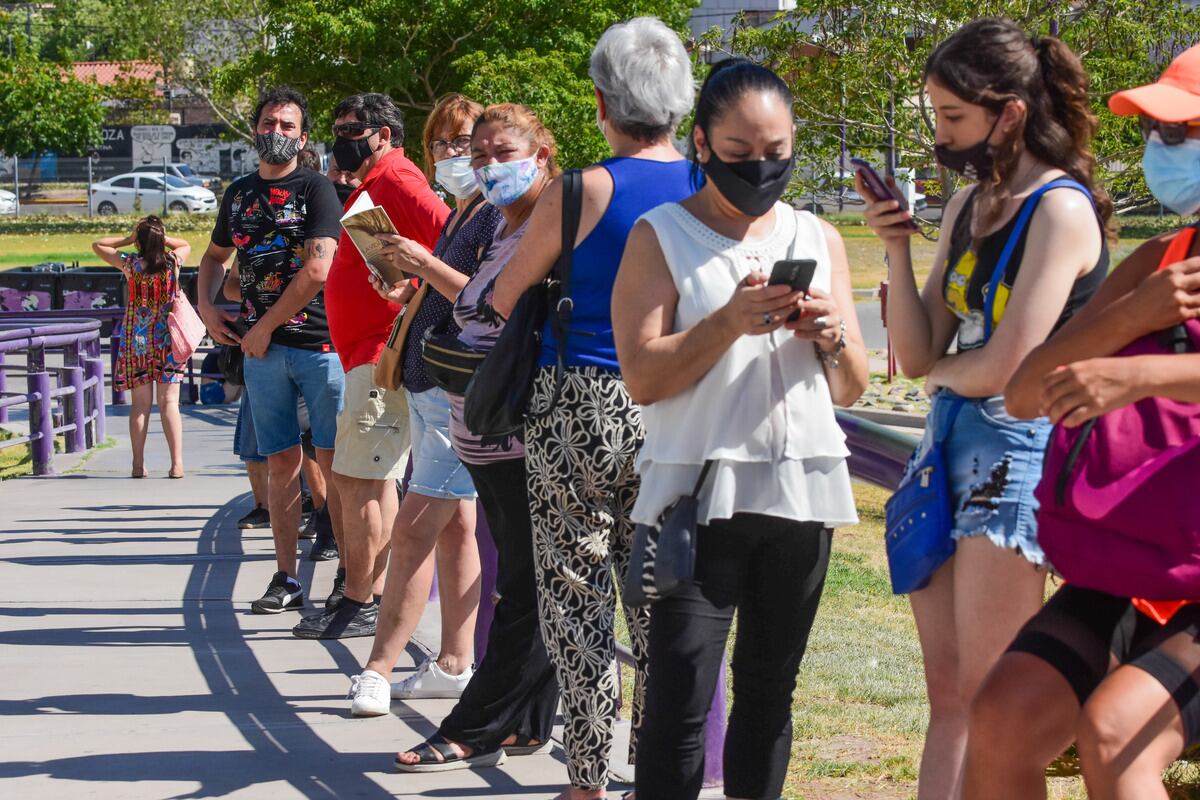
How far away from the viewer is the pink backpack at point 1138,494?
102 inches

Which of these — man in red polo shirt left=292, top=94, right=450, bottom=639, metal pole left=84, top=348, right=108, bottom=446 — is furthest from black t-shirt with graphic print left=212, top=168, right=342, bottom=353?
metal pole left=84, top=348, right=108, bottom=446

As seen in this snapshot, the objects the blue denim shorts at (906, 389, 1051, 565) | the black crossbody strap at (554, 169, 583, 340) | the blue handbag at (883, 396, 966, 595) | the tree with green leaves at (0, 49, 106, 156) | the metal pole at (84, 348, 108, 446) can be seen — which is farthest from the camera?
the tree with green leaves at (0, 49, 106, 156)

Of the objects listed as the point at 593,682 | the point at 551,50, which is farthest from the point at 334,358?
the point at 551,50

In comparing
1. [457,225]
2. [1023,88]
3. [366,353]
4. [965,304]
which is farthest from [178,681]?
[1023,88]

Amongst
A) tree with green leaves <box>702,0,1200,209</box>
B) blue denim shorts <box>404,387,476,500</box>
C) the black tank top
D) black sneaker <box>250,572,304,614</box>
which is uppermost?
tree with green leaves <box>702,0,1200,209</box>

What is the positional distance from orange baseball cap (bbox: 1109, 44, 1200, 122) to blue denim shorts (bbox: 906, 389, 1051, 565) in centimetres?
63

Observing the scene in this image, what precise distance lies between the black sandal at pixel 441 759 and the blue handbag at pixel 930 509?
1774 mm

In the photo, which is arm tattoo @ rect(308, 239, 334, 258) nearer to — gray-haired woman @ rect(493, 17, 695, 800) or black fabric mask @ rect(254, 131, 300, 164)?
black fabric mask @ rect(254, 131, 300, 164)

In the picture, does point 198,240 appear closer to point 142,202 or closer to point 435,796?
point 142,202

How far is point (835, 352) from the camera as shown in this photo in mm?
3346

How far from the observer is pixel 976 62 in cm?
318

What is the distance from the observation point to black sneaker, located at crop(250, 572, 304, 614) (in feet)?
22.1

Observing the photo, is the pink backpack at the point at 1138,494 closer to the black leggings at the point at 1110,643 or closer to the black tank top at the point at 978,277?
the black leggings at the point at 1110,643

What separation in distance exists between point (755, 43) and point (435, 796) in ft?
33.3
